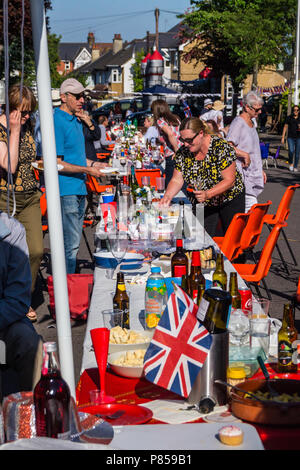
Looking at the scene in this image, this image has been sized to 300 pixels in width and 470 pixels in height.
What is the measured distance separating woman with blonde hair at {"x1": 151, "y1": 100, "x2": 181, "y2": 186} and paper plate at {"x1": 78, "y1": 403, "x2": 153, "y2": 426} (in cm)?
724

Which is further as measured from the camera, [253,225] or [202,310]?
[253,225]

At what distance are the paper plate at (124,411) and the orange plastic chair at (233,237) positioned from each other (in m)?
3.79

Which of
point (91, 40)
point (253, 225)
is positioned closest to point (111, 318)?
point (253, 225)

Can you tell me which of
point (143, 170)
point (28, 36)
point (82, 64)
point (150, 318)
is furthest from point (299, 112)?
point (82, 64)

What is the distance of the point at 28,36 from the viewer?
44.9 metres

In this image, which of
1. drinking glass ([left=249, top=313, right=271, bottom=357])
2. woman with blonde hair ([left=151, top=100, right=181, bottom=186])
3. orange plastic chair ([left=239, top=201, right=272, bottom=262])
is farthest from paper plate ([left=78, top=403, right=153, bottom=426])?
woman with blonde hair ([left=151, top=100, right=181, bottom=186])

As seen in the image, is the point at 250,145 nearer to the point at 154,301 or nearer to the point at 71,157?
the point at 71,157

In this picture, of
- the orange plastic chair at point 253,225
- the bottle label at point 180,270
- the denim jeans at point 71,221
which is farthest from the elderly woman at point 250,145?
the bottle label at point 180,270

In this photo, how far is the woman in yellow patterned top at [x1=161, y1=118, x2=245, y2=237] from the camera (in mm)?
5785

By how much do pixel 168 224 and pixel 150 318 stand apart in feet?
7.55

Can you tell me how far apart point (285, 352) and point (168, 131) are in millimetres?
7170

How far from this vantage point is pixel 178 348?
7.58 ft

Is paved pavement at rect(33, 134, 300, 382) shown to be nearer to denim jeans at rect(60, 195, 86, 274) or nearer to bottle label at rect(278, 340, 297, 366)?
denim jeans at rect(60, 195, 86, 274)

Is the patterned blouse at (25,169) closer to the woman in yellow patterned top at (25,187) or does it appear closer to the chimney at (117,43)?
the woman in yellow patterned top at (25,187)
